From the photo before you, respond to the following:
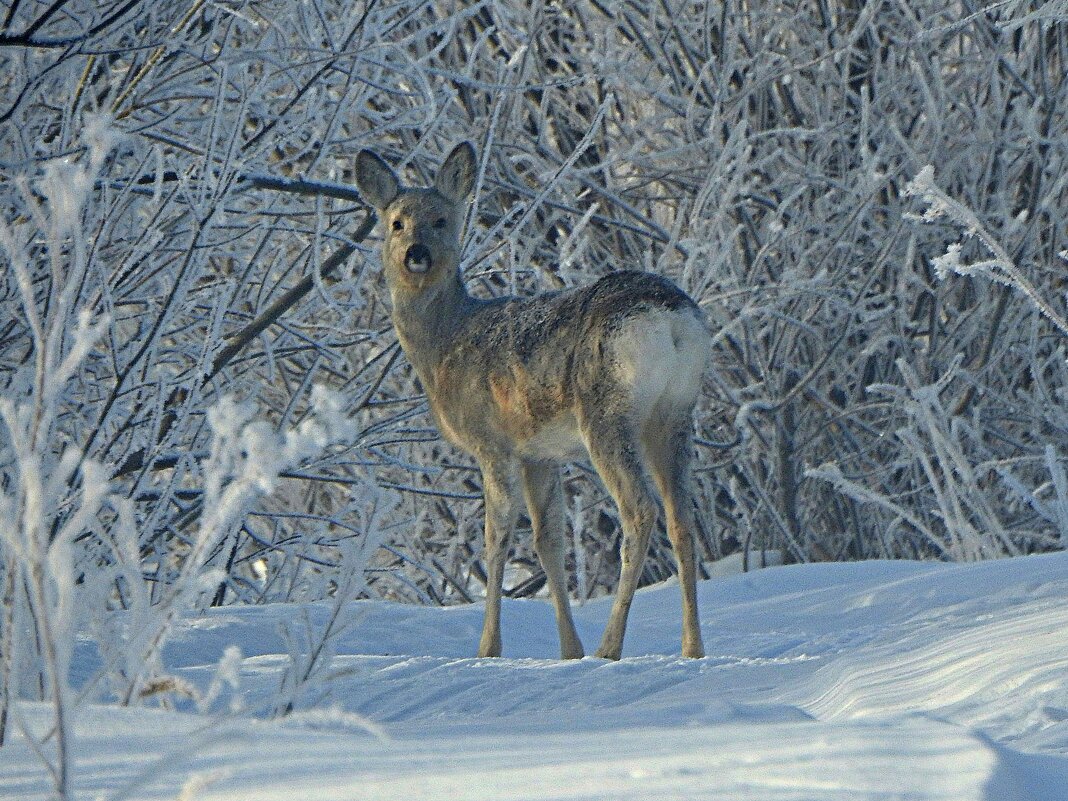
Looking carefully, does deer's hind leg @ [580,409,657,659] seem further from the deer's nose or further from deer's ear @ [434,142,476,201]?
deer's ear @ [434,142,476,201]

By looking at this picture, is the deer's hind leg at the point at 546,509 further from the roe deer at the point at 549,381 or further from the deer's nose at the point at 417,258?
the deer's nose at the point at 417,258

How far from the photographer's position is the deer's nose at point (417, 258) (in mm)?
6711

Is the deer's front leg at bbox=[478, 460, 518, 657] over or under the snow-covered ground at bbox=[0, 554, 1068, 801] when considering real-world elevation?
over

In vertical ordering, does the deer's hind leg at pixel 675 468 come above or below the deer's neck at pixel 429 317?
below

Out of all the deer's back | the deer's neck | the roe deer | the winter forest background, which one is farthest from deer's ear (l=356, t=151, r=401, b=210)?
the winter forest background

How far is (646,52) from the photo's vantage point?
35.1ft

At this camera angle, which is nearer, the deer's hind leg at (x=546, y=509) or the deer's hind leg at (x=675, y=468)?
the deer's hind leg at (x=675, y=468)

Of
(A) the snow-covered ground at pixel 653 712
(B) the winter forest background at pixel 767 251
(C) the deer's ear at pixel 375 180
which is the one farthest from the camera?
(B) the winter forest background at pixel 767 251

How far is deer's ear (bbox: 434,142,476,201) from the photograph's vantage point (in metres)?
6.77

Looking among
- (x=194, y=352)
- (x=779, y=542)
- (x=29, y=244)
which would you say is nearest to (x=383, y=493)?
(x=29, y=244)

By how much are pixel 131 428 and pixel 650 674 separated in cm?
182

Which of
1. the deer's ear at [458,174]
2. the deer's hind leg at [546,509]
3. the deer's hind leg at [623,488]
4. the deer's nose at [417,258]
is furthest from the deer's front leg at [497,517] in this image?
the deer's ear at [458,174]

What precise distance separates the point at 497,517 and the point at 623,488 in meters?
0.74

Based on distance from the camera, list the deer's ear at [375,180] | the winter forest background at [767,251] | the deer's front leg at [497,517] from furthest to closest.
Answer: the winter forest background at [767,251] → the deer's ear at [375,180] → the deer's front leg at [497,517]
